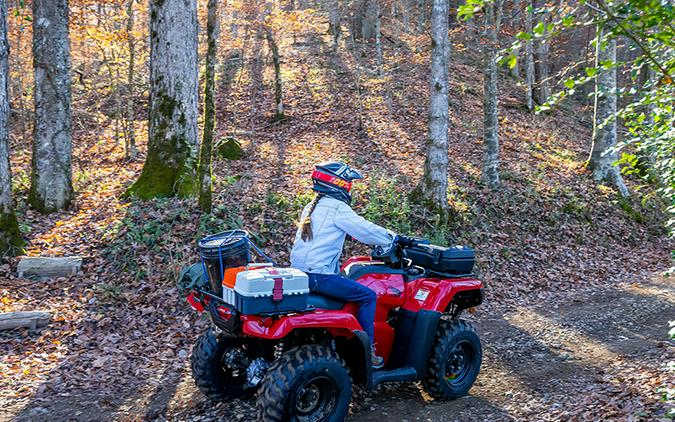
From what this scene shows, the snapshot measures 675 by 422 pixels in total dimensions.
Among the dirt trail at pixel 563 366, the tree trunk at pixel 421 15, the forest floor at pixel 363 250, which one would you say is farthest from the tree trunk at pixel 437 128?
the tree trunk at pixel 421 15

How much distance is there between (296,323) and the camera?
4.46 meters

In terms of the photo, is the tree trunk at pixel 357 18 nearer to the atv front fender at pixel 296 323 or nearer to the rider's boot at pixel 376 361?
the rider's boot at pixel 376 361

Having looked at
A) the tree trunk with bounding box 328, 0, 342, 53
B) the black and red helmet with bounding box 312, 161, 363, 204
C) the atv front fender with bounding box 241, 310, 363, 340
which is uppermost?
the tree trunk with bounding box 328, 0, 342, 53

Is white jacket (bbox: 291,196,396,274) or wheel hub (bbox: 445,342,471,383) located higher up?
white jacket (bbox: 291,196,396,274)

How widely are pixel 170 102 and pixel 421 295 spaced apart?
7.31 metres

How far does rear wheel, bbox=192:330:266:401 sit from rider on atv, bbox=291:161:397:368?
1.01 metres

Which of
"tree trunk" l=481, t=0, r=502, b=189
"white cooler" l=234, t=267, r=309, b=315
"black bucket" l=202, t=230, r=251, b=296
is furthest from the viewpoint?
"tree trunk" l=481, t=0, r=502, b=189

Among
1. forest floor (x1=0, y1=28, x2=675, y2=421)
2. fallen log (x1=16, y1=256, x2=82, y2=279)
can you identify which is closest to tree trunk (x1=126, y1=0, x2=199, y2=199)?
forest floor (x1=0, y1=28, x2=675, y2=421)

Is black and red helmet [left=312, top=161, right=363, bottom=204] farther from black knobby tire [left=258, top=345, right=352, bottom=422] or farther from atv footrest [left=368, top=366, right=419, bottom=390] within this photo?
atv footrest [left=368, top=366, right=419, bottom=390]

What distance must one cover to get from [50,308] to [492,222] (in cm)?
912

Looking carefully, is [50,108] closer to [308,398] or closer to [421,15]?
[308,398]

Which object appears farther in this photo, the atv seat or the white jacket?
the white jacket

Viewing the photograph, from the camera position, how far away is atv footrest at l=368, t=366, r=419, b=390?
197 inches

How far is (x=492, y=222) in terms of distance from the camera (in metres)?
12.1
